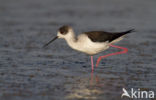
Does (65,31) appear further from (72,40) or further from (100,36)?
(100,36)

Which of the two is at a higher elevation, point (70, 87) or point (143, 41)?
point (143, 41)

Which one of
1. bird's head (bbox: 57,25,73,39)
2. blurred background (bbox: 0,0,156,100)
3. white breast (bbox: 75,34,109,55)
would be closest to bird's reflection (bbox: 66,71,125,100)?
blurred background (bbox: 0,0,156,100)

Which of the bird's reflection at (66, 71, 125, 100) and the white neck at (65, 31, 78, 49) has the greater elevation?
the white neck at (65, 31, 78, 49)

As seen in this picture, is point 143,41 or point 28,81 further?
point 143,41

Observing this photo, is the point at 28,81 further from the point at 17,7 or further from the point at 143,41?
the point at 17,7

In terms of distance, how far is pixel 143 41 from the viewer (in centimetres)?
916

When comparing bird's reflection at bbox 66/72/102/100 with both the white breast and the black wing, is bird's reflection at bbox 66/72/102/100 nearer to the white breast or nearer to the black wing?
the white breast

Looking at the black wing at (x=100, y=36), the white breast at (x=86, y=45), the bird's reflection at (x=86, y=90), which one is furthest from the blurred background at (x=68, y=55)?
the black wing at (x=100, y=36)

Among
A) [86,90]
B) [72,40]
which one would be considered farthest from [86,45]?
[86,90]

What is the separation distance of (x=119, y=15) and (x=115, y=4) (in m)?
1.92

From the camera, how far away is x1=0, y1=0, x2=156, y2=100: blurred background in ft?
18.6

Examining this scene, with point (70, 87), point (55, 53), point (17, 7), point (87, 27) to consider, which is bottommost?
point (70, 87)

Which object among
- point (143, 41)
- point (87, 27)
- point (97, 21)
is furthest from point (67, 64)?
point (97, 21)

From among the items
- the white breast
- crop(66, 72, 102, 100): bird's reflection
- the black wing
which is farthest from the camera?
the black wing
